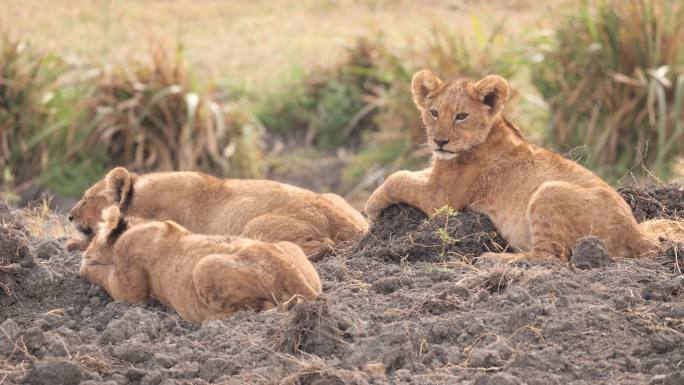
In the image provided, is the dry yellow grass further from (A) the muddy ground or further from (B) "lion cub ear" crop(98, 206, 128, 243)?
(A) the muddy ground

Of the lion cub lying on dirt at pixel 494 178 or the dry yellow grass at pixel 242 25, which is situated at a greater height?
the lion cub lying on dirt at pixel 494 178

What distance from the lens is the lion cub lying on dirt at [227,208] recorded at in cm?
879

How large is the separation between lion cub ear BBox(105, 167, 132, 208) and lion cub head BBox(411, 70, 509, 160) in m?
2.34

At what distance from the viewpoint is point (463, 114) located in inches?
345

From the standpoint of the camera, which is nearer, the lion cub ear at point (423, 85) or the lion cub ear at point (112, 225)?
the lion cub ear at point (112, 225)

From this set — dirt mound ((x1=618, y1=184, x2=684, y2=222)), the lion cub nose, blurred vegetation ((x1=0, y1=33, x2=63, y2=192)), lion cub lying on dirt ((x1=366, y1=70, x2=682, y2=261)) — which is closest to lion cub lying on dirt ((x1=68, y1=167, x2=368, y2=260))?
lion cub lying on dirt ((x1=366, y1=70, x2=682, y2=261))

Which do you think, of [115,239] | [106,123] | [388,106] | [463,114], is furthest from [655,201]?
[106,123]

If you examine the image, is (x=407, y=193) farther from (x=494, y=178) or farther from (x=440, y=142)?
(x=494, y=178)

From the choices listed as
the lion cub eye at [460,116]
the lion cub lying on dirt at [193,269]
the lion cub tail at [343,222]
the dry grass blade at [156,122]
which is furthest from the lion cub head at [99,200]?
the dry grass blade at [156,122]

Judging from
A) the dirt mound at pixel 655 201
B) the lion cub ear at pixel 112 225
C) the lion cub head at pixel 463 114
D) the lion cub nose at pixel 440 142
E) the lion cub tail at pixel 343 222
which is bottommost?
the lion cub tail at pixel 343 222

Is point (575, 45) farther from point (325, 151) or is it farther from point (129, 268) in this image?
point (129, 268)

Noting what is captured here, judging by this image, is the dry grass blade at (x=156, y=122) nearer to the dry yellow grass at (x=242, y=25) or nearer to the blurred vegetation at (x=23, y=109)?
the blurred vegetation at (x=23, y=109)

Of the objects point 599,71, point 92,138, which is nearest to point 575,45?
point 599,71

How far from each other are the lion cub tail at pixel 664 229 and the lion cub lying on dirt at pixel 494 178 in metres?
0.01
